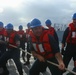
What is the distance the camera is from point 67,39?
27.2 feet

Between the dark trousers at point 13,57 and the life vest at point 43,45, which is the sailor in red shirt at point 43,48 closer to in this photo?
the life vest at point 43,45

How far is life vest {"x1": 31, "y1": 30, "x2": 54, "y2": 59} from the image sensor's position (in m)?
6.50

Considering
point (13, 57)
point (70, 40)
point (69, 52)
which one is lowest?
point (13, 57)

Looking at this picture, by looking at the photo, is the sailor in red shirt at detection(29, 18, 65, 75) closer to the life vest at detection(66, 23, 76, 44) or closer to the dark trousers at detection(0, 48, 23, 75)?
the life vest at detection(66, 23, 76, 44)

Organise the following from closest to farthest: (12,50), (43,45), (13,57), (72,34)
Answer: (43,45) < (72,34) < (13,57) < (12,50)

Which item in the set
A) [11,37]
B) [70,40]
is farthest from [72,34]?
[11,37]

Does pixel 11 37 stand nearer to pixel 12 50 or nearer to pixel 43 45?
pixel 12 50

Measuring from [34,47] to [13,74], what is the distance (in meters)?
3.27

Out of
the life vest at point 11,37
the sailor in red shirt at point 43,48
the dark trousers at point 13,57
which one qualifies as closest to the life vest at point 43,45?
the sailor in red shirt at point 43,48

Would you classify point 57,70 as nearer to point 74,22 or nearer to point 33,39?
point 33,39

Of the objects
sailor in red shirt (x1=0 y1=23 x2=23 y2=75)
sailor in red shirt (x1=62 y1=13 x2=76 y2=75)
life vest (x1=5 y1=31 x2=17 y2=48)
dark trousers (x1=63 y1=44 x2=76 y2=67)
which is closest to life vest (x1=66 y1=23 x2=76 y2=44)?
sailor in red shirt (x1=62 y1=13 x2=76 y2=75)

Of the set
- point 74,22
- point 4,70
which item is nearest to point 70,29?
point 74,22

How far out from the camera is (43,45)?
6613 mm

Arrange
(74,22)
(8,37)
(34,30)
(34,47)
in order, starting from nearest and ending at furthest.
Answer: (34,30)
(34,47)
(74,22)
(8,37)
